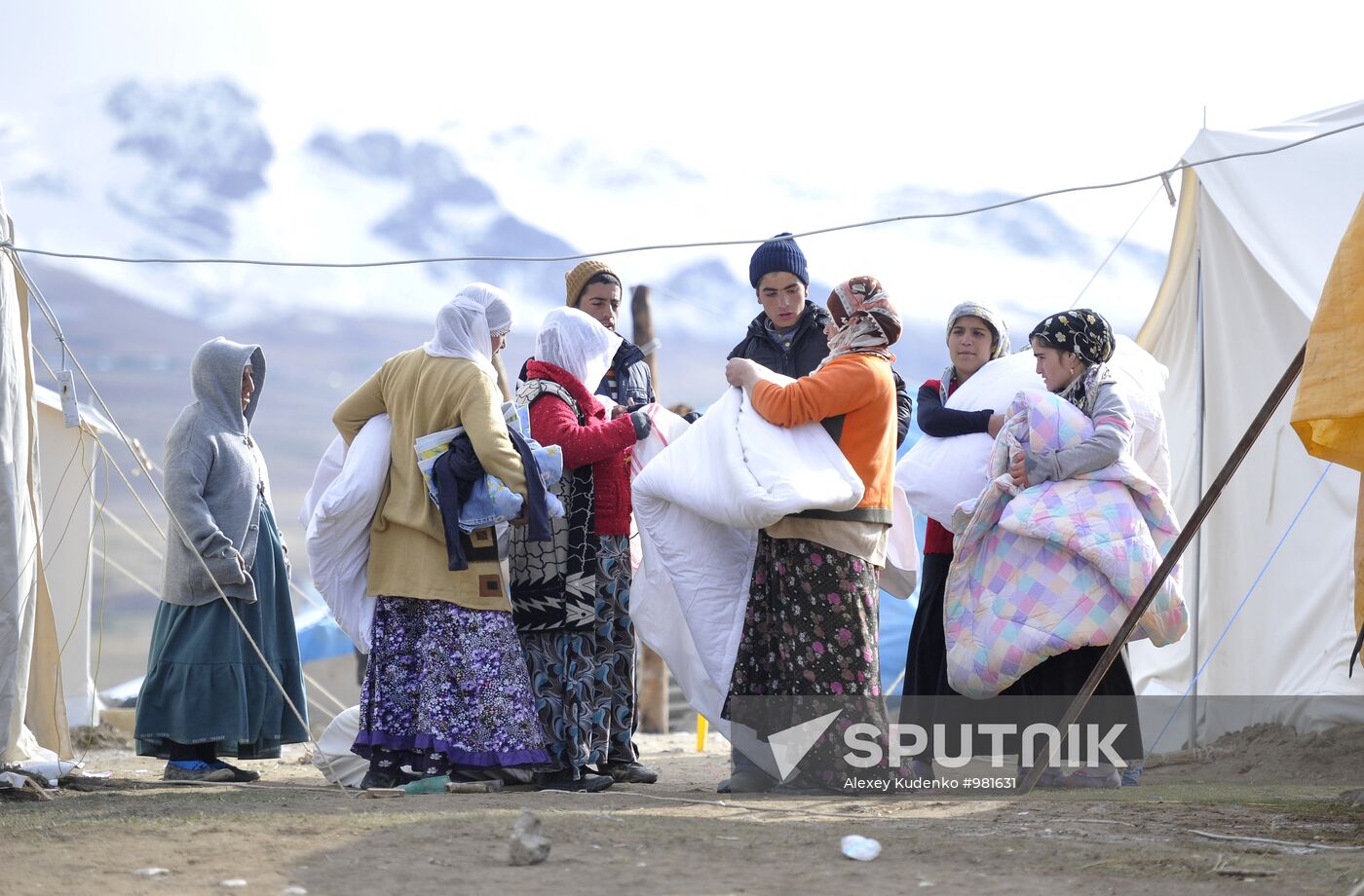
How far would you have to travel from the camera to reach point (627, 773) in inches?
172

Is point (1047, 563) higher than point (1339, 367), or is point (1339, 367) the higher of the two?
point (1339, 367)

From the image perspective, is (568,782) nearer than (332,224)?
Yes

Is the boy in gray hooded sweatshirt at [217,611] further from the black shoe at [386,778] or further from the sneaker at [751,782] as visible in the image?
the sneaker at [751,782]

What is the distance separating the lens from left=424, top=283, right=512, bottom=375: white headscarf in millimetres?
4133

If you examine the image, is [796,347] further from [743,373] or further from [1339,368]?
[1339,368]

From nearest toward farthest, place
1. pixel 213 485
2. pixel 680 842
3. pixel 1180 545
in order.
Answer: pixel 680 842, pixel 1180 545, pixel 213 485

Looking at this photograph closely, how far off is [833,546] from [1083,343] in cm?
105

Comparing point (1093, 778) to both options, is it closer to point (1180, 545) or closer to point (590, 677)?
point (1180, 545)

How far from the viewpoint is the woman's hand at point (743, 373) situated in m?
4.10

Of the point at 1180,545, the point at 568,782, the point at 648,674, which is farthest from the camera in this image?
the point at 648,674

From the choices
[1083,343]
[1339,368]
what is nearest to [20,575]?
[1083,343]

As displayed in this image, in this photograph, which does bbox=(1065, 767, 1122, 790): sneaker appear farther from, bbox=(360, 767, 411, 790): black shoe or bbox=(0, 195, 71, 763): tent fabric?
bbox=(0, 195, 71, 763): tent fabric

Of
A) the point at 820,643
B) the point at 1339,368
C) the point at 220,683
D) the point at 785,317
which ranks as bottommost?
the point at 220,683

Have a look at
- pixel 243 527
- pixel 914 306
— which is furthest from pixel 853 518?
pixel 914 306
